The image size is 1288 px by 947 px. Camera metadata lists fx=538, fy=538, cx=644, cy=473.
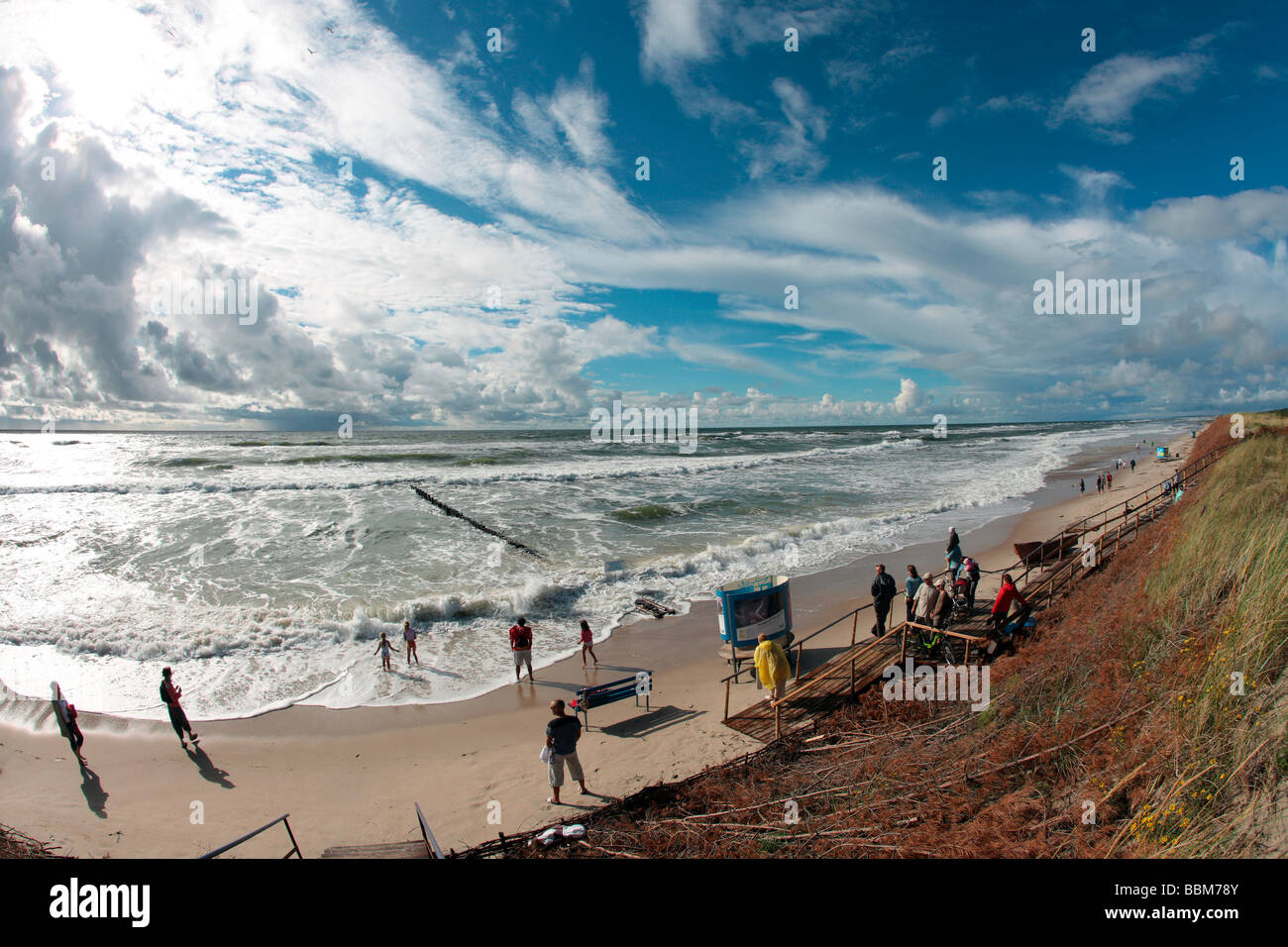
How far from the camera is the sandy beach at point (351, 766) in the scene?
25.3ft

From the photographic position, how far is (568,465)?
175ft

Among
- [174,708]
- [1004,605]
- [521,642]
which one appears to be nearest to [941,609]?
[1004,605]

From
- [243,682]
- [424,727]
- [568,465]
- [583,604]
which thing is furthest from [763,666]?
[568,465]

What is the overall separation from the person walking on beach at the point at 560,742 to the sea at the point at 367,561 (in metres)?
4.89

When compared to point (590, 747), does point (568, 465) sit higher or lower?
higher

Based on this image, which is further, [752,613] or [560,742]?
[752,613]

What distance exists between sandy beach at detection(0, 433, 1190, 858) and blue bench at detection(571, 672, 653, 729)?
314 millimetres

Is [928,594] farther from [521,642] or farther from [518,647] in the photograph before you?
[518,647]

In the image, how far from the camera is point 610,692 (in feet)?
33.8

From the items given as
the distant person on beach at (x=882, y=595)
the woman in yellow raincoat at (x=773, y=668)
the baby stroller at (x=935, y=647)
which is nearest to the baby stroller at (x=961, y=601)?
the distant person on beach at (x=882, y=595)

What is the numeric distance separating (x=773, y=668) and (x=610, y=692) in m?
3.29
